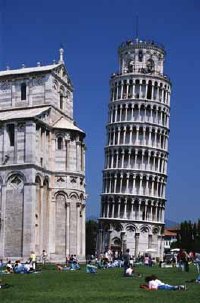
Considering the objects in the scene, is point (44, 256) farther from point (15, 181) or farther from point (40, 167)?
point (40, 167)

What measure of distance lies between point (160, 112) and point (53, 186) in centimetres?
3695

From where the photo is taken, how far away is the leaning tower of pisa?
270 ft

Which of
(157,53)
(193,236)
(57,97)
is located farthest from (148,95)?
(57,97)

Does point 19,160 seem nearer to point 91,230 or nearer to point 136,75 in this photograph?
point 136,75

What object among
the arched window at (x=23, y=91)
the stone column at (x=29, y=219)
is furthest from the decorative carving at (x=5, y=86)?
the stone column at (x=29, y=219)

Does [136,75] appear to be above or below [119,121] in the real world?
above

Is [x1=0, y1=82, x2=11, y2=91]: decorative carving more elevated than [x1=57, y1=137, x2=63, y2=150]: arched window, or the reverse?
[x1=0, y1=82, x2=11, y2=91]: decorative carving

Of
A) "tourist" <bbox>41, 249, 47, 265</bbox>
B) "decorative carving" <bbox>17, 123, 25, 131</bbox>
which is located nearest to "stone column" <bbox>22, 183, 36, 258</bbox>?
"tourist" <bbox>41, 249, 47, 265</bbox>

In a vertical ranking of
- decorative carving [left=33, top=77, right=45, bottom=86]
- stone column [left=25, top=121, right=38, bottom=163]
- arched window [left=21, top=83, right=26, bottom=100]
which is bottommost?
stone column [left=25, top=121, right=38, bottom=163]

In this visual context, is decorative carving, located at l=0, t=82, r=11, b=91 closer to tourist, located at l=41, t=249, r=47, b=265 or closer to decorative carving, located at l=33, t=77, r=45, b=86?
decorative carving, located at l=33, t=77, r=45, b=86

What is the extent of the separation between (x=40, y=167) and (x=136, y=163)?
34420mm

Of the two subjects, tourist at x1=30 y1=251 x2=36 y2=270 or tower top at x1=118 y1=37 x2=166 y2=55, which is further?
tower top at x1=118 y1=37 x2=166 y2=55

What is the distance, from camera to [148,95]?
86.1 m

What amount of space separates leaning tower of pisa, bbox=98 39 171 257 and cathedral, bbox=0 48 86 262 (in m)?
26.1
